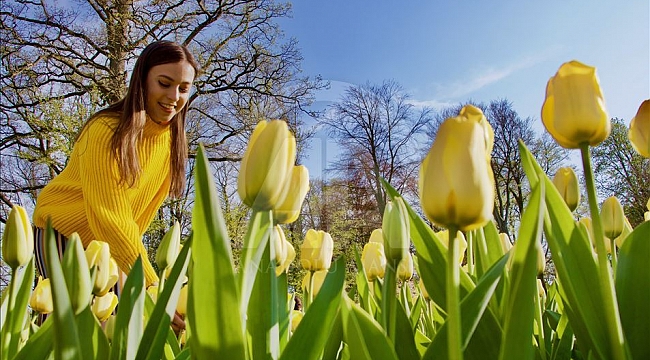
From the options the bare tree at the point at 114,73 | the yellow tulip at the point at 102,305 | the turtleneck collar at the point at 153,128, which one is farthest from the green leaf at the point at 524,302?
the bare tree at the point at 114,73

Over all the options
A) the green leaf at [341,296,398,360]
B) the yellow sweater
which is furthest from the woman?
the green leaf at [341,296,398,360]

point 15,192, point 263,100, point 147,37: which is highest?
point 147,37

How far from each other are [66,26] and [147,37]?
893 mm

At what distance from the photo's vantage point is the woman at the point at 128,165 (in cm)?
114

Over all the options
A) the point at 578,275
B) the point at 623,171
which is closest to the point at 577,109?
the point at 578,275

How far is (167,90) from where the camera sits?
1.35 m

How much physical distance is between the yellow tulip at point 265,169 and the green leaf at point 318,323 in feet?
0.16

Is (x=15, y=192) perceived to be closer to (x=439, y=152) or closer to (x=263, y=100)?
(x=263, y=100)

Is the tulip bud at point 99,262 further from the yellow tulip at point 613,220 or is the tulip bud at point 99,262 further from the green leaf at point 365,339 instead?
the yellow tulip at point 613,220

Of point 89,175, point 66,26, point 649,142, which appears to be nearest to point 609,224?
point 649,142

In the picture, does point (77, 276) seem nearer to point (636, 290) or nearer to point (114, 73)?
point (636, 290)

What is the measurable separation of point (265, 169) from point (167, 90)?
118 centimetres

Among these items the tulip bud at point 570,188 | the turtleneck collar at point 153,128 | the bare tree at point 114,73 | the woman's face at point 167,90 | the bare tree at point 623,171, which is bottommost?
the tulip bud at point 570,188

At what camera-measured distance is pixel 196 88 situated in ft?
20.1
